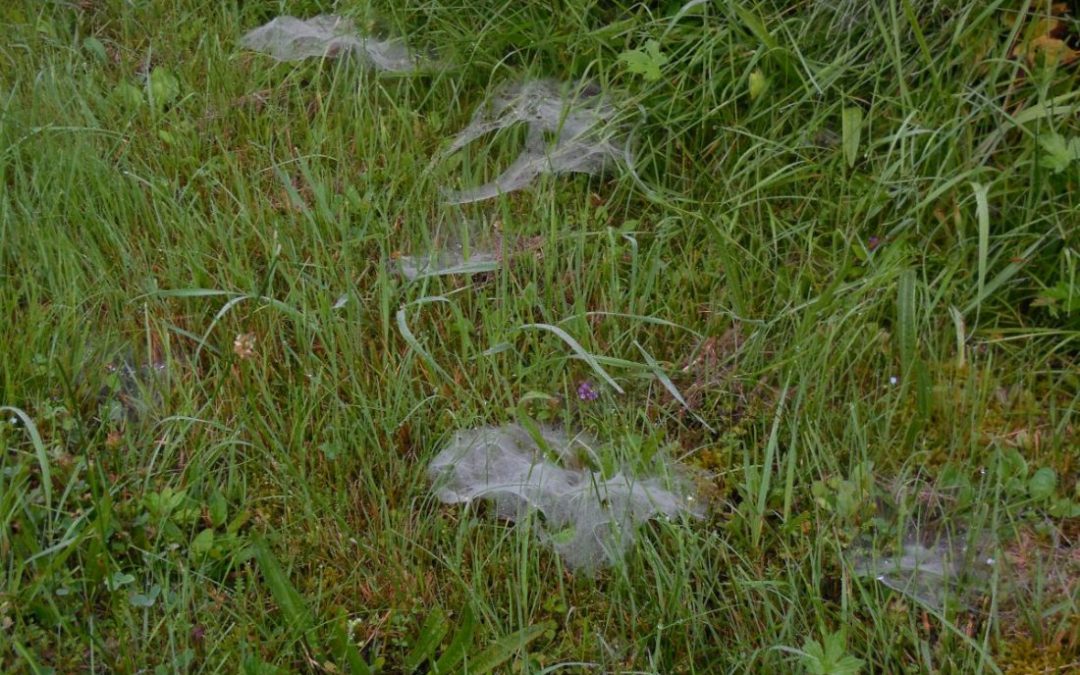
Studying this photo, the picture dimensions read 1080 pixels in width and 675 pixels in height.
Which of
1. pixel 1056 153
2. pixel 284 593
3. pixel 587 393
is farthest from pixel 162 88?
pixel 1056 153

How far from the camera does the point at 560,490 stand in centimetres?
214

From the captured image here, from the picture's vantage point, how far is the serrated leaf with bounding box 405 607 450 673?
6.24 ft

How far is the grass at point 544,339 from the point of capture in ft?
6.37

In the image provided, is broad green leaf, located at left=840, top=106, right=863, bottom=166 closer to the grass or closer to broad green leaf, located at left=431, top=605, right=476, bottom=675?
the grass

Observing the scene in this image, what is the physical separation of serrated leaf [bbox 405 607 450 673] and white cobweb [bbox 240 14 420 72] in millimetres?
1747

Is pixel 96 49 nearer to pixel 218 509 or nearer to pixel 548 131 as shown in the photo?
pixel 548 131

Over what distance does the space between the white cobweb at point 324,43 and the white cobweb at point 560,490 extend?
136cm

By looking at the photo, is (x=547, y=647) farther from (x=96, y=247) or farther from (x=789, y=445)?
(x=96, y=247)

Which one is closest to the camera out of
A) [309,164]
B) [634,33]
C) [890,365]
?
[890,365]

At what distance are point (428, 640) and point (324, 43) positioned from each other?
76.4 inches

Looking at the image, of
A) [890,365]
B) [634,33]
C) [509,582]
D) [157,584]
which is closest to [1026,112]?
[890,365]

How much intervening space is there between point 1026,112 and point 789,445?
3.50 feet

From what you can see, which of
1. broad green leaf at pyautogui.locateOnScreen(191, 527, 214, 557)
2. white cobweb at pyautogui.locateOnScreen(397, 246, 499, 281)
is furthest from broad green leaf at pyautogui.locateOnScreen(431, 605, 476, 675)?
white cobweb at pyautogui.locateOnScreen(397, 246, 499, 281)

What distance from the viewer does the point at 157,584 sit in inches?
77.0
